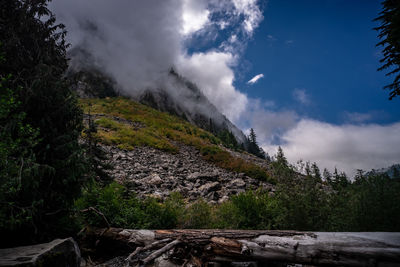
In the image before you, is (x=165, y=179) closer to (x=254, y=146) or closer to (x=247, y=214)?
(x=247, y=214)

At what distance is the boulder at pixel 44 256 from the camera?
265 centimetres

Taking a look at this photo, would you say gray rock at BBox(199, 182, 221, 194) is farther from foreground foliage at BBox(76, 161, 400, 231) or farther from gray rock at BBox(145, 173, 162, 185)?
foreground foliage at BBox(76, 161, 400, 231)

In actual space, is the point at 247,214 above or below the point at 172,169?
below

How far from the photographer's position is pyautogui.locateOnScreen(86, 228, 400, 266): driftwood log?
2.70 metres

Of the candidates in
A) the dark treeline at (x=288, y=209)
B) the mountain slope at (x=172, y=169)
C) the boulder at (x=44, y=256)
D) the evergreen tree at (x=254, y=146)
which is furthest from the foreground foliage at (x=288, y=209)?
the evergreen tree at (x=254, y=146)

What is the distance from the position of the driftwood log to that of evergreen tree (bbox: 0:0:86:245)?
1.99 meters

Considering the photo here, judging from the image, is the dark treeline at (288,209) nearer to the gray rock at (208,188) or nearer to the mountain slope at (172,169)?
the mountain slope at (172,169)

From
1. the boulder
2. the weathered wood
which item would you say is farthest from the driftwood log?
the boulder

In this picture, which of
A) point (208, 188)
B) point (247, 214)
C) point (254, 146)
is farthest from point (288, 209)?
point (254, 146)

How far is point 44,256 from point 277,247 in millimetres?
3860

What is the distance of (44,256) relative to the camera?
2.92 metres

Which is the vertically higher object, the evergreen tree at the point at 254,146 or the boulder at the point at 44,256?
the evergreen tree at the point at 254,146

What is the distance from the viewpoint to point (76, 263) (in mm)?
3584

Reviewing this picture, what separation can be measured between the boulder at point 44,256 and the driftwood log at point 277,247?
3.67 feet
